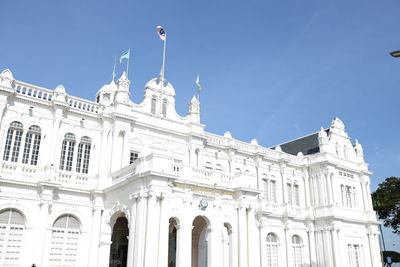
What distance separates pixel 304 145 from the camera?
37.2m

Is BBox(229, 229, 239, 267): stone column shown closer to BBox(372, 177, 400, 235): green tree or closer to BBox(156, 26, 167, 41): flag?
BBox(156, 26, 167, 41): flag

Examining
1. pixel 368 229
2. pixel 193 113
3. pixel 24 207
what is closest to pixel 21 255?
pixel 24 207

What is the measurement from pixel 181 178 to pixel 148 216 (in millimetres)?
2884

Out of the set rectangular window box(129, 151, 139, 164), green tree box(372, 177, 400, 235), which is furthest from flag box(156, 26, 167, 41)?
green tree box(372, 177, 400, 235)

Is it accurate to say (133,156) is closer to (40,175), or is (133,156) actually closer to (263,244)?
(40,175)

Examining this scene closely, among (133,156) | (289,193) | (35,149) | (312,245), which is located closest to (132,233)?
(133,156)

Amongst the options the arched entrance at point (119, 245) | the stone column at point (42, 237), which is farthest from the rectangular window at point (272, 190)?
the stone column at point (42, 237)

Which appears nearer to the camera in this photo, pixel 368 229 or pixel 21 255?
pixel 21 255

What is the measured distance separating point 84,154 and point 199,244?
848 centimetres

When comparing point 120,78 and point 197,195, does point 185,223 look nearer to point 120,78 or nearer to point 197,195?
point 197,195

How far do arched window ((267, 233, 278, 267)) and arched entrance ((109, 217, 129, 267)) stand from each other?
11.3 meters

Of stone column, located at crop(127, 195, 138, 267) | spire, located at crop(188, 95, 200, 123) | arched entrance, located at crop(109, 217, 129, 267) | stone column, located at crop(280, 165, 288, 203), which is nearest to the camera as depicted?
stone column, located at crop(127, 195, 138, 267)

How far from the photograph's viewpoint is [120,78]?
80.5 feet

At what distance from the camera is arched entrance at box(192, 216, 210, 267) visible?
2211cm
